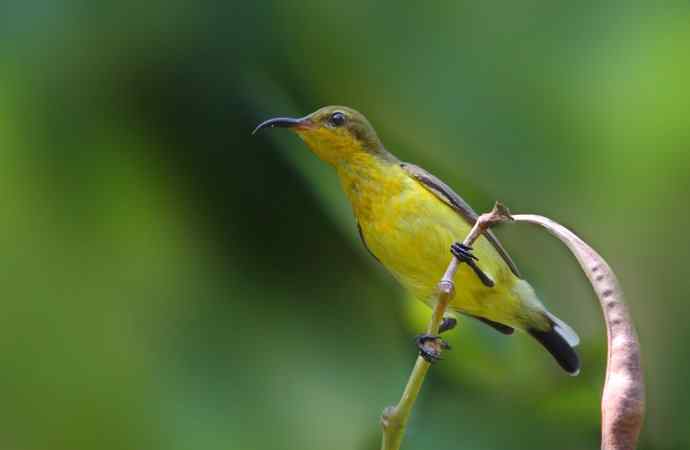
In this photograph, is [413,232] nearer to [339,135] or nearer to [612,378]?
[339,135]

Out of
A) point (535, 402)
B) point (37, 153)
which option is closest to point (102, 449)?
point (37, 153)

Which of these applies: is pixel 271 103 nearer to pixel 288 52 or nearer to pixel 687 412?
pixel 288 52

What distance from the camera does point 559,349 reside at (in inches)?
74.7

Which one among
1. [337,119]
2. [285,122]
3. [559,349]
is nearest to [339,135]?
[337,119]

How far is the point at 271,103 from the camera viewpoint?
2141 millimetres

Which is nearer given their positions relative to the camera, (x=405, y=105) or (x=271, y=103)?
(x=271, y=103)

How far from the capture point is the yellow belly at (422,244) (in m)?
1.69

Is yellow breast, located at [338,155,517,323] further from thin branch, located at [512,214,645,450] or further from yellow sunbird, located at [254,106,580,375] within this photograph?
thin branch, located at [512,214,645,450]

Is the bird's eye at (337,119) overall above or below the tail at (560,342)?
above

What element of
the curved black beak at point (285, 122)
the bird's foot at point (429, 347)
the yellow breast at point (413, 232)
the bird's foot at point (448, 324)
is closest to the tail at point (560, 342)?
the yellow breast at point (413, 232)

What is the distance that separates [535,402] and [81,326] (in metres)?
1.04

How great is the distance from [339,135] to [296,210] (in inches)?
29.0

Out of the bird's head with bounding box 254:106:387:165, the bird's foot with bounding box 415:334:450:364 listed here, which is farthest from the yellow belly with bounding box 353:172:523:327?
the bird's foot with bounding box 415:334:450:364

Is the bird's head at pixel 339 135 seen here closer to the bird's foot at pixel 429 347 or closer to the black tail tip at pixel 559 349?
the black tail tip at pixel 559 349
